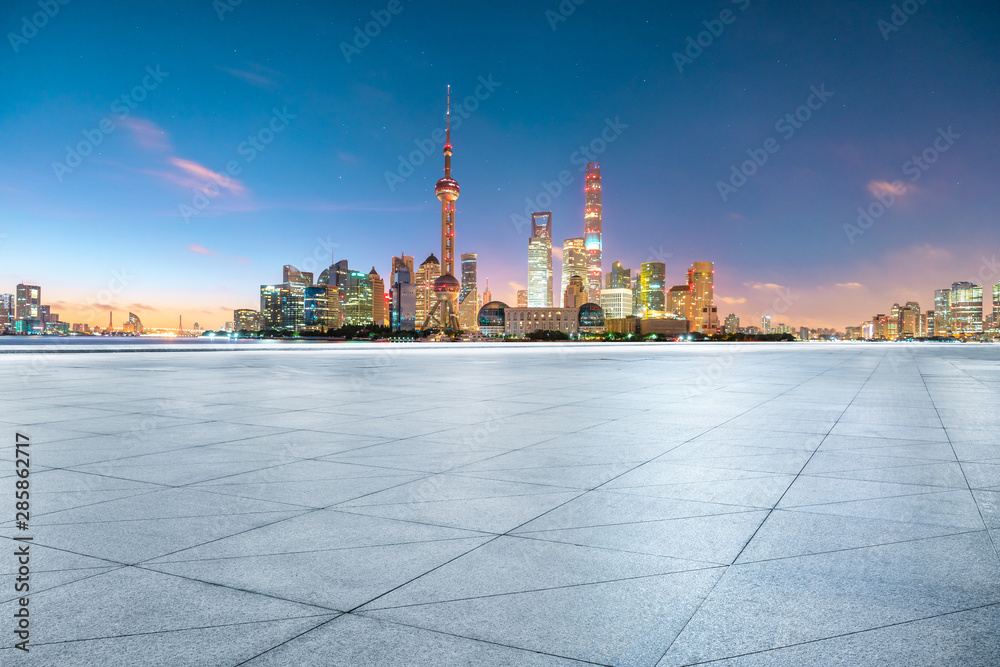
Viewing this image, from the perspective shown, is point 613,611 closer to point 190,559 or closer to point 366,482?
point 190,559

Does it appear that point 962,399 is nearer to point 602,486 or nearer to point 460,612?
point 602,486

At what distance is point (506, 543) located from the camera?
178 inches

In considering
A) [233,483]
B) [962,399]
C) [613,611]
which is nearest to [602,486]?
[613,611]

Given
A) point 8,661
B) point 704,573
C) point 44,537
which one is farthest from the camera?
point 44,537

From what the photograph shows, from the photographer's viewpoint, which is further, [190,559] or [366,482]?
[366,482]

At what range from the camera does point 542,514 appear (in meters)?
5.26

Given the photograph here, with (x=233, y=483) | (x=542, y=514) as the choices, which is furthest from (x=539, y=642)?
(x=233, y=483)

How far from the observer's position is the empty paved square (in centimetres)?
315

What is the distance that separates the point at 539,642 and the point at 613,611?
535 millimetres

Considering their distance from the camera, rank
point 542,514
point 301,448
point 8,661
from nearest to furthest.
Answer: point 8,661
point 542,514
point 301,448

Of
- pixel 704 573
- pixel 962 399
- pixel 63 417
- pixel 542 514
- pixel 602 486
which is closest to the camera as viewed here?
pixel 704 573

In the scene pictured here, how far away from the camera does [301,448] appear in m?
8.06

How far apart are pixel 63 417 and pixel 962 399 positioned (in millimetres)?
18330

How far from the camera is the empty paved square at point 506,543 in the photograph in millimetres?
3150
